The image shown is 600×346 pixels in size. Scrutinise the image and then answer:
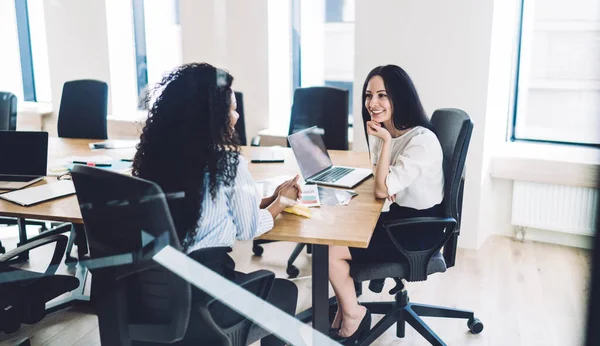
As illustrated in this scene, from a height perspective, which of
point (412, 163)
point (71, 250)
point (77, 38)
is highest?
point (77, 38)

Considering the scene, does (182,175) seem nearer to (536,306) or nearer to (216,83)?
(216,83)

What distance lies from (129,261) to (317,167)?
1011mm

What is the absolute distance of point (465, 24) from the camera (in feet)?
9.12

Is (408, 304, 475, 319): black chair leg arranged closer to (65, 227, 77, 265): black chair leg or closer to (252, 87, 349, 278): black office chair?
(252, 87, 349, 278): black office chair

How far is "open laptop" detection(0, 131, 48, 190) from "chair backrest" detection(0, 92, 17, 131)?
1026 millimetres

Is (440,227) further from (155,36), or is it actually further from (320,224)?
(155,36)

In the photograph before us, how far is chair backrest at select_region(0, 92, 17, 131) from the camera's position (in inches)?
118

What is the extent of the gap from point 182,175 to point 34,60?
350 centimetres

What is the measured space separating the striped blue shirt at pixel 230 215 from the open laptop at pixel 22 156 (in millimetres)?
991

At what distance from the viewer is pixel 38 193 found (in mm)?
1925

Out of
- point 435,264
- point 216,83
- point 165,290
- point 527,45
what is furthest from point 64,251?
point 527,45

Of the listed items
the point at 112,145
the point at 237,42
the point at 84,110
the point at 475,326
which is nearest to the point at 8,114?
the point at 84,110

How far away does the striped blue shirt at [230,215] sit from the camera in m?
1.41

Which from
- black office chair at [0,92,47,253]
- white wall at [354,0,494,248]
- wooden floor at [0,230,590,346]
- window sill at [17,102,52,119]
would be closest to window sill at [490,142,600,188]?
white wall at [354,0,494,248]
